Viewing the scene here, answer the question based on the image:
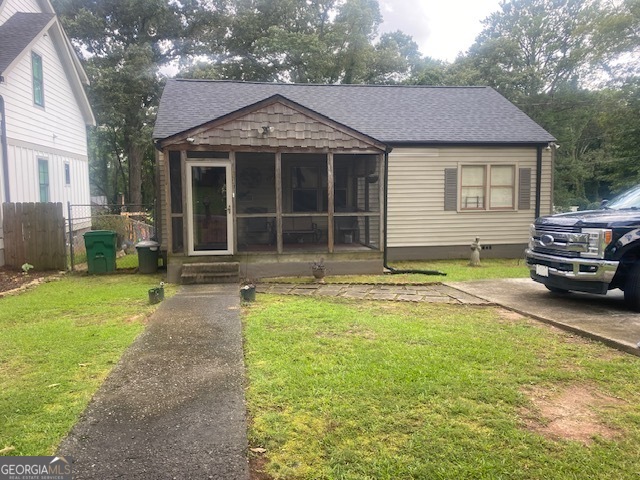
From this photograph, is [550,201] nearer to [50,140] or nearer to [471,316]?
[471,316]

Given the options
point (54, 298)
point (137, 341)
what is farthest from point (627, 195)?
point (54, 298)

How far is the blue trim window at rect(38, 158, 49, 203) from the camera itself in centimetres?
1333

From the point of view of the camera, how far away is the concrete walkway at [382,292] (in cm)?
760

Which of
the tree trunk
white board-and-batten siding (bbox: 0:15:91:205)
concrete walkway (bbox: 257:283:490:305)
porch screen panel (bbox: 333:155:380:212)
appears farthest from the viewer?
the tree trunk

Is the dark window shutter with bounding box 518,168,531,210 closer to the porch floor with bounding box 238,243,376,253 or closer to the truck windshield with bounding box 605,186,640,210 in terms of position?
the porch floor with bounding box 238,243,376,253

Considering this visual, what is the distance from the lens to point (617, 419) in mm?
3271

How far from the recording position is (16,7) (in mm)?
13734

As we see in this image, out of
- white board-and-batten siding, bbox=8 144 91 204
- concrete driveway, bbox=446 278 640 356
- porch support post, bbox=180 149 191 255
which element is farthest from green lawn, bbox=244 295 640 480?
white board-and-batten siding, bbox=8 144 91 204

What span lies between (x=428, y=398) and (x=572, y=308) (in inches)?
172

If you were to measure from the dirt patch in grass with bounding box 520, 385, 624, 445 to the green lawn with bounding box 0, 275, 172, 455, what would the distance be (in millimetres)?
3232

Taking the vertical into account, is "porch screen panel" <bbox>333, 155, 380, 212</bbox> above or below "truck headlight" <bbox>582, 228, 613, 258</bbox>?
above

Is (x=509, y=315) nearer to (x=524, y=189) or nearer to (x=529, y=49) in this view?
(x=524, y=189)

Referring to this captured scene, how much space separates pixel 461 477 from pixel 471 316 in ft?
13.3

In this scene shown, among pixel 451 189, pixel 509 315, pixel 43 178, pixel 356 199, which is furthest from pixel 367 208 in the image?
pixel 43 178
